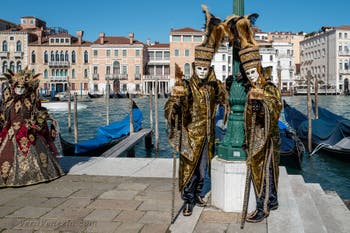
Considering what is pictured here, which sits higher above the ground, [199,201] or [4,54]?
[4,54]

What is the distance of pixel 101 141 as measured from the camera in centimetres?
991

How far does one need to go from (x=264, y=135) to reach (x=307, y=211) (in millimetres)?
835

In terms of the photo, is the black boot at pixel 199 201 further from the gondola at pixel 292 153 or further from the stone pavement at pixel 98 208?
the gondola at pixel 292 153

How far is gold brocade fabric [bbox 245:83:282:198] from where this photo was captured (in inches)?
121

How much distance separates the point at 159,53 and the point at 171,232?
4718 centimetres

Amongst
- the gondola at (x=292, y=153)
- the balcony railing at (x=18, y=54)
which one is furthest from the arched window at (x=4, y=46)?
the gondola at (x=292, y=153)

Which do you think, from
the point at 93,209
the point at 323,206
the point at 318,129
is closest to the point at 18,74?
the point at 93,209

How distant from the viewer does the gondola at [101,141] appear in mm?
8703

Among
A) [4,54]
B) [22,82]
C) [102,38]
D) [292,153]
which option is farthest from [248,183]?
[4,54]

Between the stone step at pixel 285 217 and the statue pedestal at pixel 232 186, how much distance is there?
22 centimetres

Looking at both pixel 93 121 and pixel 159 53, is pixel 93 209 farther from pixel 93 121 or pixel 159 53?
pixel 159 53

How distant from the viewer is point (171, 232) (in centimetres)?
296

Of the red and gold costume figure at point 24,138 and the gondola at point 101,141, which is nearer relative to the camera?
the red and gold costume figure at point 24,138

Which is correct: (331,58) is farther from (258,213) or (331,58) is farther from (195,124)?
(258,213)
